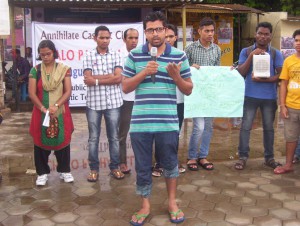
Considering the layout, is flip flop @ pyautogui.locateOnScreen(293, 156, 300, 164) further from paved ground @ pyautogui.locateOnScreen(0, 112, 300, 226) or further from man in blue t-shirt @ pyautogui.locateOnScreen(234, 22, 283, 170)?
man in blue t-shirt @ pyautogui.locateOnScreen(234, 22, 283, 170)

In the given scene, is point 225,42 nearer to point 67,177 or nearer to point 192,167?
point 192,167

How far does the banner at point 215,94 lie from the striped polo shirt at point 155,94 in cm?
161

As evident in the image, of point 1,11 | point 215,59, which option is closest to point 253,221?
point 215,59

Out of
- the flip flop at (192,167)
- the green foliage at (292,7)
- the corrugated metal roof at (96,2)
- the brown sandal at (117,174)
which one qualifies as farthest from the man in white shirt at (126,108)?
the green foliage at (292,7)

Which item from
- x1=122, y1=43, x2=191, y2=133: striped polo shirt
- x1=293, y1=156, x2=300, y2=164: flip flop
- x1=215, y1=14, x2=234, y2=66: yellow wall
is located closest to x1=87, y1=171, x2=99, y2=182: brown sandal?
x1=122, y1=43, x2=191, y2=133: striped polo shirt

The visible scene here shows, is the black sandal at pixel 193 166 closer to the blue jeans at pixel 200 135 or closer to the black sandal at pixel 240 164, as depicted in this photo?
the blue jeans at pixel 200 135

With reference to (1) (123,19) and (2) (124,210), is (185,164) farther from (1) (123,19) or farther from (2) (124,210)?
(1) (123,19)

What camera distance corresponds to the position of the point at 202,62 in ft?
17.1

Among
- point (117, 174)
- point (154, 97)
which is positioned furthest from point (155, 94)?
point (117, 174)

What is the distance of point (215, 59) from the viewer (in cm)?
529

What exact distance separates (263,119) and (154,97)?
2230mm

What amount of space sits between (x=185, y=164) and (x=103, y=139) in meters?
2.28

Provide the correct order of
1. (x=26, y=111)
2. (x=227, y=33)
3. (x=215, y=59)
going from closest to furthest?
(x=215, y=59) → (x=26, y=111) → (x=227, y=33)

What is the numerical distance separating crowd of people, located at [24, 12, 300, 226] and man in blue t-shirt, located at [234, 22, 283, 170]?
0.5 inches
